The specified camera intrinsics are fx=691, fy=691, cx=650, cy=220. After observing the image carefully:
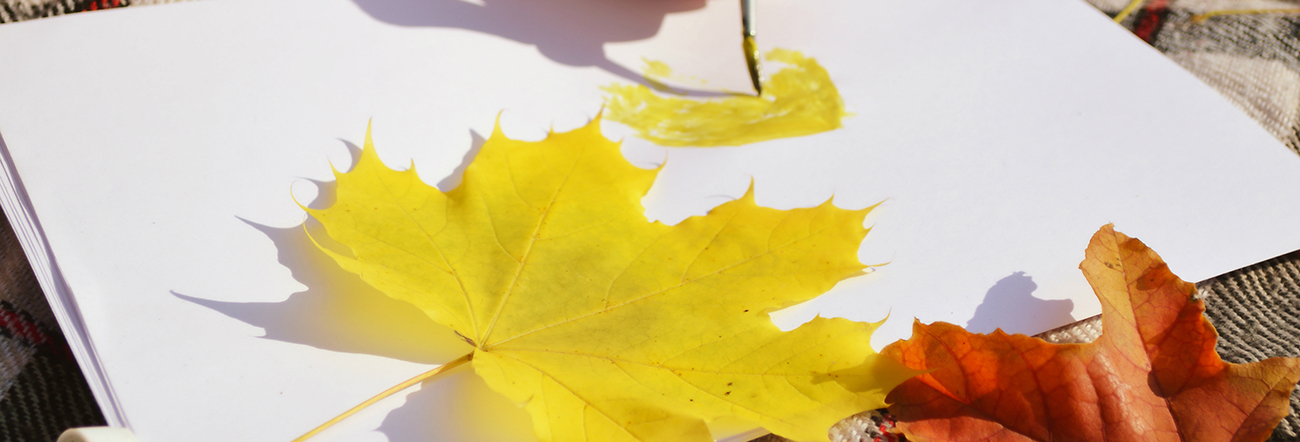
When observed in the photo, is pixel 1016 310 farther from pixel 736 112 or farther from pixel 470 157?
pixel 470 157

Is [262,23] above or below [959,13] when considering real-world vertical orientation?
above

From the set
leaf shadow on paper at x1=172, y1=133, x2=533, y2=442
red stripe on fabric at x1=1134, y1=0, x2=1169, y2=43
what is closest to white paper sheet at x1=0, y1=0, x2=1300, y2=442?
leaf shadow on paper at x1=172, y1=133, x2=533, y2=442

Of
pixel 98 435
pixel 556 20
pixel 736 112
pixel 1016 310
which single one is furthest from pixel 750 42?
pixel 98 435

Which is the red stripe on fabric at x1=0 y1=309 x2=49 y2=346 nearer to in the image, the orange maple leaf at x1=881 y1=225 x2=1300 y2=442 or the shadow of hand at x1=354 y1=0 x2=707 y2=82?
the shadow of hand at x1=354 y1=0 x2=707 y2=82

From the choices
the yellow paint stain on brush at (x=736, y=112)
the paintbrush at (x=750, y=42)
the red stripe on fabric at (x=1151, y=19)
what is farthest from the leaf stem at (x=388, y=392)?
the red stripe on fabric at (x=1151, y=19)

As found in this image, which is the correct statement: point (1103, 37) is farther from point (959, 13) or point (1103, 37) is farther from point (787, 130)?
point (787, 130)

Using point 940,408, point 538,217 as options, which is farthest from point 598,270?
point 940,408
